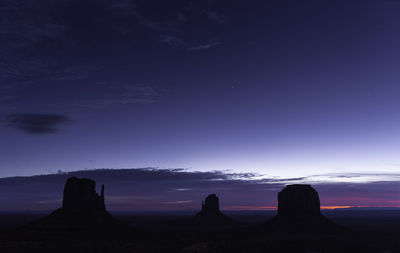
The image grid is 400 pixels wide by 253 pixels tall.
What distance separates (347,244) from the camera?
10319 cm

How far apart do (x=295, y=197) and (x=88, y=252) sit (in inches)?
3774

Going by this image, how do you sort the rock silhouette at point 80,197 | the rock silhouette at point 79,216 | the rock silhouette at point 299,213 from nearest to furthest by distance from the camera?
the rock silhouette at point 79,216, the rock silhouette at point 80,197, the rock silhouette at point 299,213

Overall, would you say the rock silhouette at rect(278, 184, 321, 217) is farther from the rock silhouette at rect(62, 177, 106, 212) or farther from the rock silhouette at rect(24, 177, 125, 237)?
the rock silhouette at rect(62, 177, 106, 212)

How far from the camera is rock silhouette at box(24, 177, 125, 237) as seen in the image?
108631mm

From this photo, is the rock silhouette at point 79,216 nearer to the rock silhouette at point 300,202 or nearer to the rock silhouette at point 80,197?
the rock silhouette at point 80,197

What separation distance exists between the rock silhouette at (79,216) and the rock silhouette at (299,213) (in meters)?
61.7

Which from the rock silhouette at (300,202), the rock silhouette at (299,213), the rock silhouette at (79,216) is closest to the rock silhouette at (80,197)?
the rock silhouette at (79,216)

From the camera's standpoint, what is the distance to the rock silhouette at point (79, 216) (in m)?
109

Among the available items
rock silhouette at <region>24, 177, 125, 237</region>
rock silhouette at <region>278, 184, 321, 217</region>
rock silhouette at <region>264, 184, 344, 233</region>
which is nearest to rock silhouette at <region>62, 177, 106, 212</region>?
rock silhouette at <region>24, 177, 125, 237</region>

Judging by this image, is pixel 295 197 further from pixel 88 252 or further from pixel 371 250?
pixel 88 252

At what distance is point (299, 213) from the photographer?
145 metres

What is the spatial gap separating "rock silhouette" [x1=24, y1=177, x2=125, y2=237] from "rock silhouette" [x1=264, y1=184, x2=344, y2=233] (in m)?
61.7

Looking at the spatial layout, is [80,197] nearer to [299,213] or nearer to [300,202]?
[299,213]

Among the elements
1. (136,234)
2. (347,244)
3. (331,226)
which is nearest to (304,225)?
(331,226)
